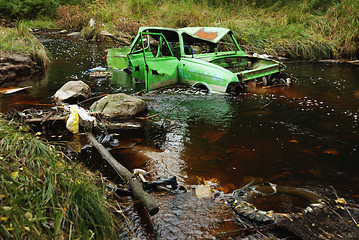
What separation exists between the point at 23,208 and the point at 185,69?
6.51 metres

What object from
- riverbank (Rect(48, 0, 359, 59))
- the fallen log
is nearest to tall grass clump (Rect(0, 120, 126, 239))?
the fallen log

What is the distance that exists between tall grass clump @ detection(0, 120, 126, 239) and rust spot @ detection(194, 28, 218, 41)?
22.5 ft

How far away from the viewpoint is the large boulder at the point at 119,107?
6.07 m

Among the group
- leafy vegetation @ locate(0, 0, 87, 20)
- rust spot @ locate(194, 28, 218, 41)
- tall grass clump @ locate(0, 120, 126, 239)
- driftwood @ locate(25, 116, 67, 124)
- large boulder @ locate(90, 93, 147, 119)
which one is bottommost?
large boulder @ locate(90, 93, 147, 119)

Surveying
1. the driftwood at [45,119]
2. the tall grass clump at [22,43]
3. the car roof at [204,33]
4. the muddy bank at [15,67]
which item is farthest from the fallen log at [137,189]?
the tall grass clump at [22,43]

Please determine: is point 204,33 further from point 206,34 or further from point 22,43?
point 22,43

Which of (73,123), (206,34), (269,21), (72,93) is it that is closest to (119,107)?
(73,123)

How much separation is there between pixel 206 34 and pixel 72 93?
432 cm

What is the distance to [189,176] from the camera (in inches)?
148

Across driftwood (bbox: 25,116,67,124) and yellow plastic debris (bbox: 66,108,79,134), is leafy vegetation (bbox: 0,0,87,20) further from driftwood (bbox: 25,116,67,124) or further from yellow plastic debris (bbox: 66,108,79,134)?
yellow plastic debris (bbox: 66,108,79,134)

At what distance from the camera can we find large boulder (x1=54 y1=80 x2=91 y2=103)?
7.20 meters

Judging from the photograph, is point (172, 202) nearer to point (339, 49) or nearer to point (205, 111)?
point (205, 111)

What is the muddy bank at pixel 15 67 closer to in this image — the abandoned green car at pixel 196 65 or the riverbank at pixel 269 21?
the abandoned green car at pixel 196 65

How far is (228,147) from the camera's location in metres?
4.63
